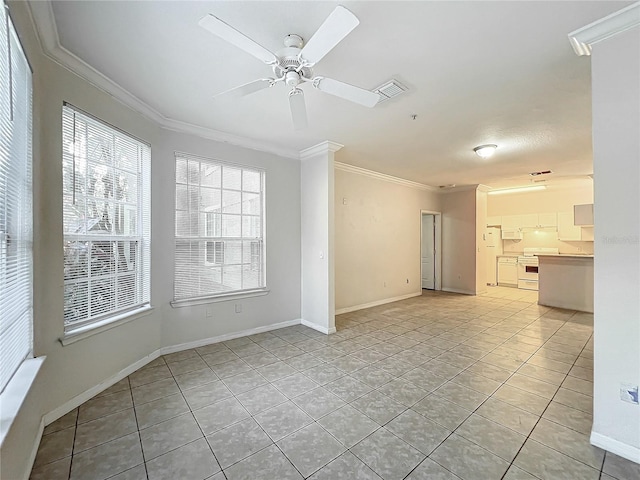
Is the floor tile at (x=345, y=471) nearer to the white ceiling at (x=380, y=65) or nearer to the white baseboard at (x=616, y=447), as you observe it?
the white baseboard at (x=616, y=447)

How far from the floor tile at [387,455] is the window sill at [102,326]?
2.26 meters

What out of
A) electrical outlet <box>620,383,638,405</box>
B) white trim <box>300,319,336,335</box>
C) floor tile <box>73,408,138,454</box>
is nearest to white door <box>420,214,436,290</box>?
white trim <box>300,319,336,335</box>

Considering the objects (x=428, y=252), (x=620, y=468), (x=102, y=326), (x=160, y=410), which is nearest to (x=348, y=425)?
(x=160, y=410)

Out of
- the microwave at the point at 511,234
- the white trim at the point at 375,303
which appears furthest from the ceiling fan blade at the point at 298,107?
the microwave at the point at 511,234

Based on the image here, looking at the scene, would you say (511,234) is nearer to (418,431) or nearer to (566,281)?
(566,281)

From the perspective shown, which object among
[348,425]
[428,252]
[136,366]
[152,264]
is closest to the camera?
[348,425]

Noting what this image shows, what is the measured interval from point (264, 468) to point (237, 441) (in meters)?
0.32

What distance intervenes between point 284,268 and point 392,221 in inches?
114

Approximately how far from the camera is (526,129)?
340 cm

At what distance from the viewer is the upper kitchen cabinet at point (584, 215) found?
565 cm

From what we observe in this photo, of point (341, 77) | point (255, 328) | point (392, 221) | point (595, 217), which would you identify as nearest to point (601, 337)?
point (595, 217)

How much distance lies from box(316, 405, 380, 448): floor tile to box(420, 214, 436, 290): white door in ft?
19.7

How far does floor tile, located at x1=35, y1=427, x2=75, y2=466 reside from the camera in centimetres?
169

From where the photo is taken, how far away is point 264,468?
1625 millimetres
